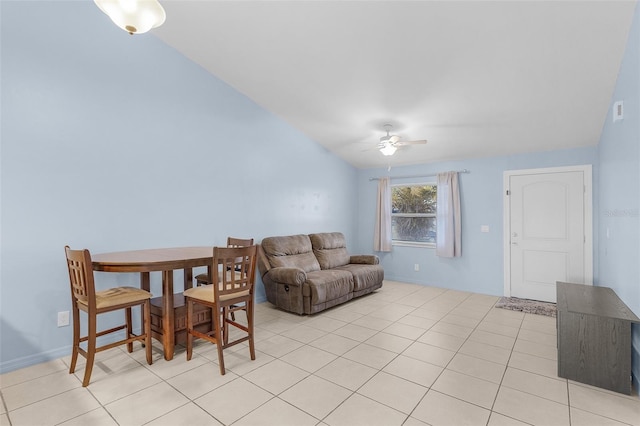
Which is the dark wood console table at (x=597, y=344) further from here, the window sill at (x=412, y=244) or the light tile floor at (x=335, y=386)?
the window sill at (x=412, y=244)

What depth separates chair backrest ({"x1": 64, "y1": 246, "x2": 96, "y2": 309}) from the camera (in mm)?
2193

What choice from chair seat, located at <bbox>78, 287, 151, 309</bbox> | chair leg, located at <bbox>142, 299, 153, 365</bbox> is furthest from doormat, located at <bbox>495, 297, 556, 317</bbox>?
Answer: chair seat, located at <bbox>78, 287, 151, 309</bbox>

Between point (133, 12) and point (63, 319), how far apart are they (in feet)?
8.44

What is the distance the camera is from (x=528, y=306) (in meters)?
4.28

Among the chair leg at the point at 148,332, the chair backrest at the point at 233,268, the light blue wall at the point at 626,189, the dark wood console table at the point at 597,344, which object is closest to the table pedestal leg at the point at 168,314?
the chair leg at the point at 148,332

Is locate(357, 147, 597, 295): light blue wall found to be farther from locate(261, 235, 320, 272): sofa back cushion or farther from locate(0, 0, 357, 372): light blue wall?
locate(0, 0, 357, 372): light blue wall

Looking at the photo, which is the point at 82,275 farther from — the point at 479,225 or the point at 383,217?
the point at 479,225

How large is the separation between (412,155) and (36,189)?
4846mm

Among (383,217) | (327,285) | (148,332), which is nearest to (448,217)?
(383,217)

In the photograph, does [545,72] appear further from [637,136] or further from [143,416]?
[143,416]

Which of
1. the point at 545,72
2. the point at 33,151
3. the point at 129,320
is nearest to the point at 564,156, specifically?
the point at 545,72

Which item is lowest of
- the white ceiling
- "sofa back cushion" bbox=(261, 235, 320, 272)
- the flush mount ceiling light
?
"sofa back cushion" bbox=(261, 235, 320, 272)

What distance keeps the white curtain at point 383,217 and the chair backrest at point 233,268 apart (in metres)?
3.64

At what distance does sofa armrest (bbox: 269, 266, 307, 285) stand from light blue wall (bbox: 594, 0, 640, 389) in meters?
2.93
